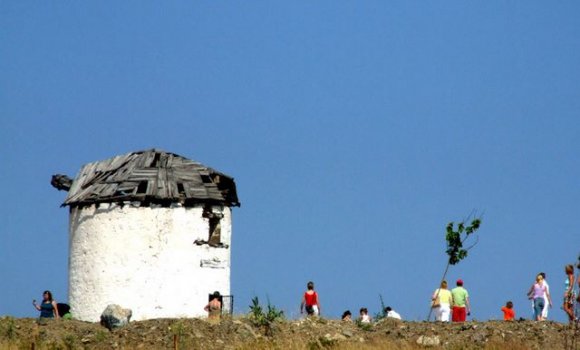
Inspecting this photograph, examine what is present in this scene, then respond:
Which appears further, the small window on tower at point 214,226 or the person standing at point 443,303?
the small window on tower at point 214,226

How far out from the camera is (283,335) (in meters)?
30.0

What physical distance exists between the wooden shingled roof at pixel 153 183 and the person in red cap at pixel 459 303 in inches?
357

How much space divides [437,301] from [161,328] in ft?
24.6

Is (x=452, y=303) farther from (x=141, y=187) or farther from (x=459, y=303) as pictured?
(x=141, y=187)

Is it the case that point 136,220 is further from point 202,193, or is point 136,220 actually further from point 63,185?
point 63,185

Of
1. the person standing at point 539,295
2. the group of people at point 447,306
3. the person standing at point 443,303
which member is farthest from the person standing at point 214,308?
the person standing at point 539,295

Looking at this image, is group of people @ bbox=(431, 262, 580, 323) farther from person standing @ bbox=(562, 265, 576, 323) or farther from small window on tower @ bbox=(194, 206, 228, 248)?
person standing @ bbox=(562, 265, 576, 323)

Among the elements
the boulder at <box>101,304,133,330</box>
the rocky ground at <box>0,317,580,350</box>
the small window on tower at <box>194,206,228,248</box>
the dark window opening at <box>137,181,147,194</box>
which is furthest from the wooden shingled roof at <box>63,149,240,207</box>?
the rocky ground at <box>0,317,580,350</box>

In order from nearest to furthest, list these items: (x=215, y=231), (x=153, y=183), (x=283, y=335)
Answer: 1. (x=283, y=335)
2. (x=153, y=183)
3. (x=215, y=231)

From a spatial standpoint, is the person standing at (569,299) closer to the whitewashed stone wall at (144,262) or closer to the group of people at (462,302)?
the group of people at (462,302)

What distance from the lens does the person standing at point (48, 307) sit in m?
34.4

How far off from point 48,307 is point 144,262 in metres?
3.21

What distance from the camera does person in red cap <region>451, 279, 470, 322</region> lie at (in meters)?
31.1

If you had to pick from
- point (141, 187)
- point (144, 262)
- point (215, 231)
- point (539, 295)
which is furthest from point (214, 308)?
point (539, 295)
